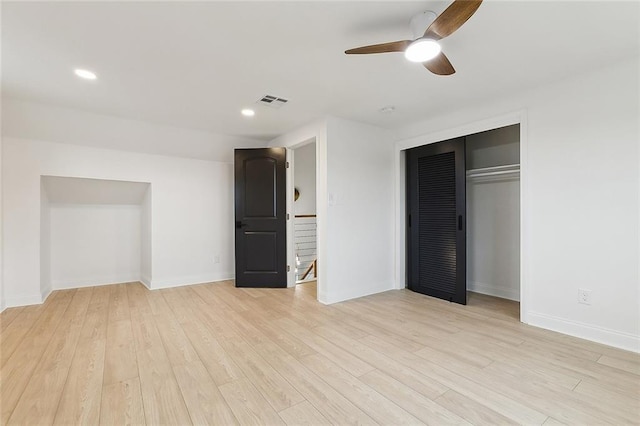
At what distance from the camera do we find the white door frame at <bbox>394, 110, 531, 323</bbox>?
2.92 meters

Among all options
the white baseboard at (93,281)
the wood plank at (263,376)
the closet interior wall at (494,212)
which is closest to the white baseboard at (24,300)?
the white baseboard at (93,281)

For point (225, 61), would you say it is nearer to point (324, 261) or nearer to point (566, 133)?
point (324, 261)

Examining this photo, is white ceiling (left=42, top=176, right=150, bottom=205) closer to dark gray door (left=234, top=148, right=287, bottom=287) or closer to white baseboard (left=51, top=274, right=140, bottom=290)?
white baseboard (left=51, top=274, right=140, bottom=290)

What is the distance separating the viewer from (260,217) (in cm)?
443

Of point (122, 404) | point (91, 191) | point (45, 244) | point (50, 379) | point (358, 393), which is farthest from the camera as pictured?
point (91, 191)

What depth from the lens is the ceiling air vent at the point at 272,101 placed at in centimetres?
311

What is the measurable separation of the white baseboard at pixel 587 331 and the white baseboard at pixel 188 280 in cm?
414

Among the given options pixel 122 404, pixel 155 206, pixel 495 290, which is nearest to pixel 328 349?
pixel 122 404

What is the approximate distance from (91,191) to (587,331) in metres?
5.92

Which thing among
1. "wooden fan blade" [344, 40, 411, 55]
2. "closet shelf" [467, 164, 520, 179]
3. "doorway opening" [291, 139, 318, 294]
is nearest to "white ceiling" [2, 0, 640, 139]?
"wooden fan blade" [344, 40, 411, 55]

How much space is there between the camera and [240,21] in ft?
6.17

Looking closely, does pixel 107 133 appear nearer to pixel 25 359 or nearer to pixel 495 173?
pixel 25 359

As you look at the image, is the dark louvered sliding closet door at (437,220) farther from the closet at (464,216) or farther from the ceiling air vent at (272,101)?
the ceiling air vent at (272,101)

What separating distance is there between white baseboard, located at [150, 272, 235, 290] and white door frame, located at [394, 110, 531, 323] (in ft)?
9.10
